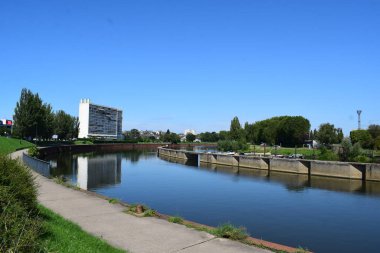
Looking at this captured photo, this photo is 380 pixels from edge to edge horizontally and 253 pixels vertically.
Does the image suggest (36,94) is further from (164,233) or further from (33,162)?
(164,233)

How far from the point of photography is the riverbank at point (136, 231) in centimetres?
925

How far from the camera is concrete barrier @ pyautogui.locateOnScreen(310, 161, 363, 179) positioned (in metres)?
47.5

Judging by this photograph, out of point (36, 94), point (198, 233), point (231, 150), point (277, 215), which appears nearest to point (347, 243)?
point (277, 215)

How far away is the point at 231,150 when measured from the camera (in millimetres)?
102188

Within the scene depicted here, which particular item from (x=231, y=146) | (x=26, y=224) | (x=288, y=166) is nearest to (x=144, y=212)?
(x=26, y=224)

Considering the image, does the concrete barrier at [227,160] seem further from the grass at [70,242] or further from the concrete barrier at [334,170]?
the grass at [70,242]

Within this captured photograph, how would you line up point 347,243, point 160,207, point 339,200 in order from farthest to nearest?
point 339,200 < point 160,207 < point 347,243

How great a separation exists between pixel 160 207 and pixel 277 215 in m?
7.29

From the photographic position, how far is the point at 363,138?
9281cm

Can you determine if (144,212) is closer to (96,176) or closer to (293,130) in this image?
(96,176)

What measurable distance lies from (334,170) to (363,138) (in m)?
49.7

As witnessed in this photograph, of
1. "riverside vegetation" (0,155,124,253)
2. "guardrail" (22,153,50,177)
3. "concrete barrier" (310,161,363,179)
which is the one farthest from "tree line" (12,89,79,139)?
"riverside vegetation" (0,155,124,253)

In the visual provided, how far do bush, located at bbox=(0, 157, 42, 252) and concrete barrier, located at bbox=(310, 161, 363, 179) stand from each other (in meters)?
45.9

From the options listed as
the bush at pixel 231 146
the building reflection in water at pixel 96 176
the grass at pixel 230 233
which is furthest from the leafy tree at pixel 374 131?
the grass at pixel 230 233
